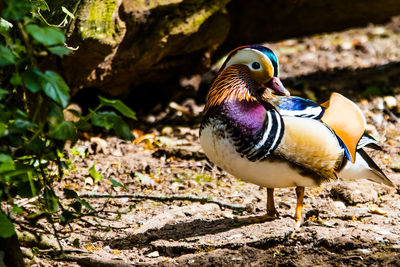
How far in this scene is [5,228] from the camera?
7.67 feet

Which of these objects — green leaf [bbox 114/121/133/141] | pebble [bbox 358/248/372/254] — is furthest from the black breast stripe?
green leaf [bbox 114/121/133/141]

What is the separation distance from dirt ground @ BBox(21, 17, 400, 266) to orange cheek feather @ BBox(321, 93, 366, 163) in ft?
1.62

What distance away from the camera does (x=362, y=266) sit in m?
2.87

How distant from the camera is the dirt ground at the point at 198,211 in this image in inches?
122

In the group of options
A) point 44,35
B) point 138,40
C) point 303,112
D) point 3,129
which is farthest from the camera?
point 138,40

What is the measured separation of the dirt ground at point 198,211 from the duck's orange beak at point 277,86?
0.78m

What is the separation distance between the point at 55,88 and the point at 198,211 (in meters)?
Answer: 1.99

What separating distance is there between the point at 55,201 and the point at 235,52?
154 cm

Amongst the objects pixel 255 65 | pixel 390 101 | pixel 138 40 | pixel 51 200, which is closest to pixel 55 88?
pixel 51 200

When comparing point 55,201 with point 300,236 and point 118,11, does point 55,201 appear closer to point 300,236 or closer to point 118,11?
point 300,236

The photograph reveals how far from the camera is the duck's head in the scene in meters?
3.47

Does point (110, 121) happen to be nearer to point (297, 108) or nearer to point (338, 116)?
point (297, 108)

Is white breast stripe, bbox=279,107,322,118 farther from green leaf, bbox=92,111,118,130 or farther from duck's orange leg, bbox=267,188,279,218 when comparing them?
green leaf, bbox=92,111,118,130

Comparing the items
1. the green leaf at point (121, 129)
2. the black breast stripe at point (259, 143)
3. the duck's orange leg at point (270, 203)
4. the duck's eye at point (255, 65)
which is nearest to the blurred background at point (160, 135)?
the green leaf at point (121, 129)
